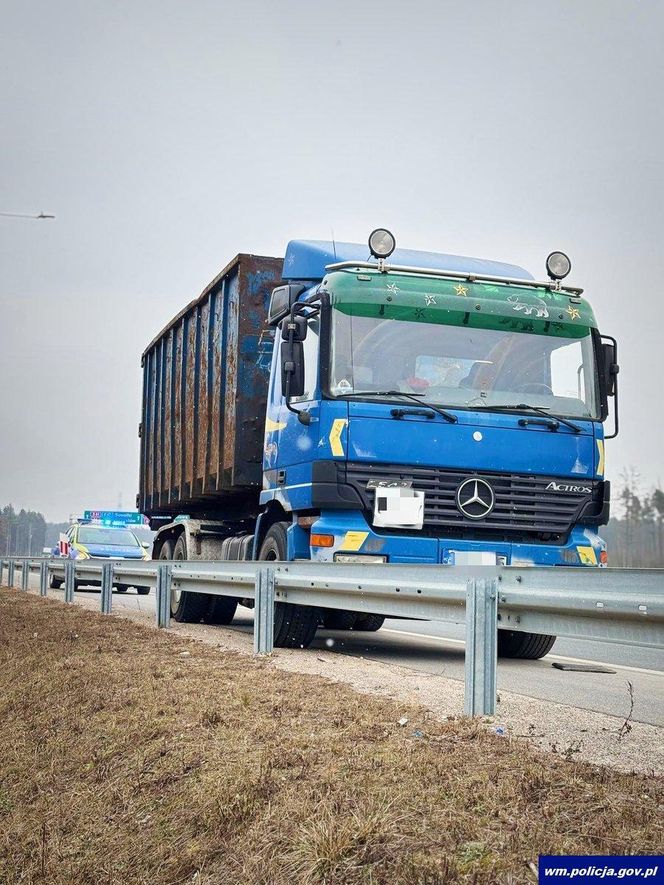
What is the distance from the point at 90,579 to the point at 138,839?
46.5 feet

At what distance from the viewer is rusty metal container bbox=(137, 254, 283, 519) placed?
1256 cm

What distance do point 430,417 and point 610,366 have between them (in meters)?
2.08

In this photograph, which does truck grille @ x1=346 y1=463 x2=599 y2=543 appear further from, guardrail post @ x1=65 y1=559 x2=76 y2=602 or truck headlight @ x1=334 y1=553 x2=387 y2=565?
guardrail post @ x1=65 y1=559 x2=76 y2=602

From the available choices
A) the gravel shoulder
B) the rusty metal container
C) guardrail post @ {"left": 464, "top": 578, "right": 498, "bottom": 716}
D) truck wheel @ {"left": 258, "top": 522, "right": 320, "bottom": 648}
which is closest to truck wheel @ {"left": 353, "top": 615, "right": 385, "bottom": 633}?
the rusty metal container

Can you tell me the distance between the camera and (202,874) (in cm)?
349

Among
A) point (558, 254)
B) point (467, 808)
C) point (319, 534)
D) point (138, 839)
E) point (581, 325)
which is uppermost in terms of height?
point (558, 254)

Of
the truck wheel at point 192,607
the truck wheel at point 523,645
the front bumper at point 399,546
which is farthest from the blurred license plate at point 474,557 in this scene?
the truck wheel at point 192,607

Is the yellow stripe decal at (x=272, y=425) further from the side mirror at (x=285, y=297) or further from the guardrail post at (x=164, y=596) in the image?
the guardrail post at (x=164, y=596)

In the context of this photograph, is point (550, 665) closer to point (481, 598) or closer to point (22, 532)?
point (481, 598)

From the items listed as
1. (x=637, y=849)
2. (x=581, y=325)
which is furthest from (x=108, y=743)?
(x=581, y=325)

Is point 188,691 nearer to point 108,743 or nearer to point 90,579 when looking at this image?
point 108,743

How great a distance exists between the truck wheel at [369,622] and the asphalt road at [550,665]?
0.10m

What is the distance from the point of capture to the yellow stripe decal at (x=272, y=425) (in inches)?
427

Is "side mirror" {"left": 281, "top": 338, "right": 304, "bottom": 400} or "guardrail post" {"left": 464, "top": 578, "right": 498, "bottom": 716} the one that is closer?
"guardrail post" {"left": 464, "top": 578, "right": 498, "bottom": 716}
